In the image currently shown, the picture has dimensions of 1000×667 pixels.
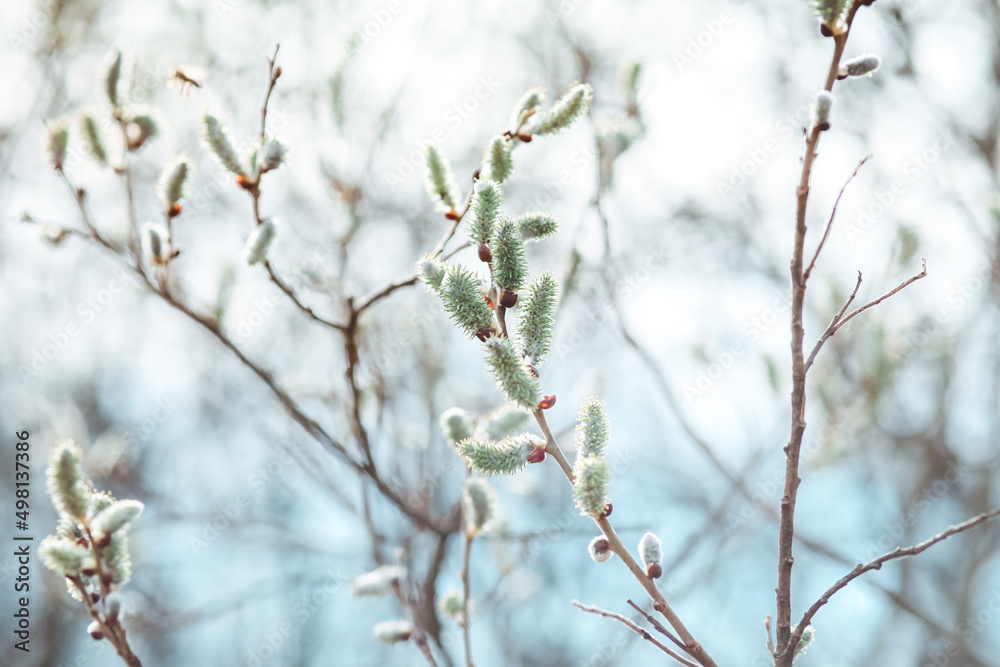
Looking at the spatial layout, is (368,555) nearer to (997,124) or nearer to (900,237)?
(900,237)

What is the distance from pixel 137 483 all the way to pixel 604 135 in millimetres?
2303

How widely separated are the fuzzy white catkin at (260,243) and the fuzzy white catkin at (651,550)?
843mm

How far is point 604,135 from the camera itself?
193 centimetres

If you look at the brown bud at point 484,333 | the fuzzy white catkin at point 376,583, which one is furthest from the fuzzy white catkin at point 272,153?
the fuzzy white catkin at point 376,583

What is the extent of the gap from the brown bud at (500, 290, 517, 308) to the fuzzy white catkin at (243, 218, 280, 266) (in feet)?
1.89

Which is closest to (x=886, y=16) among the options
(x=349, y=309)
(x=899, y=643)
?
(x=349, y=309)

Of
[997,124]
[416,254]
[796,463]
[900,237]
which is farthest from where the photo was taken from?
[416,254]

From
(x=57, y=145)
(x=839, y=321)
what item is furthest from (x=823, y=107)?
(x=57, y=145)

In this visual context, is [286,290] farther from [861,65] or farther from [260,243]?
[861,65]

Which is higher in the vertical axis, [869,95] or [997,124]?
[869,95]

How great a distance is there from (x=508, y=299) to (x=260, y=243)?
59cm

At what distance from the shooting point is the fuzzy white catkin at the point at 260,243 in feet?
4.02

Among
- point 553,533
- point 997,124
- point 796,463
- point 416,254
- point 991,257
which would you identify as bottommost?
point 796,463

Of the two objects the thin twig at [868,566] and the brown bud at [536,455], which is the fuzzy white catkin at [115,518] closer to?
the brown bud at [536,455]
